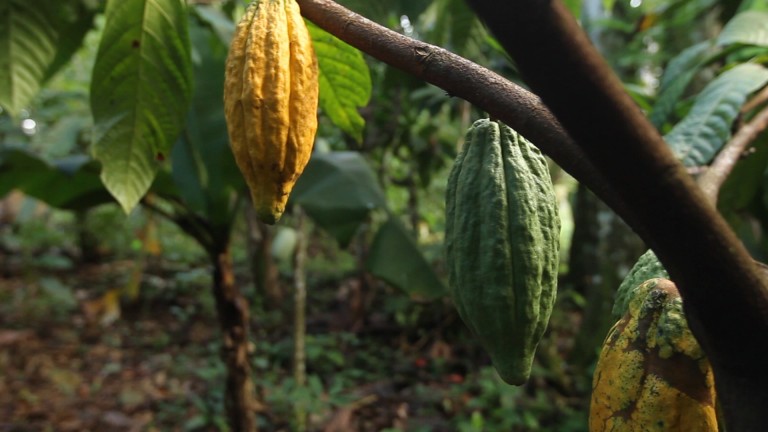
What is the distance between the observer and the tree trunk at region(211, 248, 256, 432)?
202cm

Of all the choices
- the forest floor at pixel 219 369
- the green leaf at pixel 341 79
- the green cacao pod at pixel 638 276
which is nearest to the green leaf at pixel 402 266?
the forest floor at pixel 219 369

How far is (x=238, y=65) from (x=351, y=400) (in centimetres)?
238

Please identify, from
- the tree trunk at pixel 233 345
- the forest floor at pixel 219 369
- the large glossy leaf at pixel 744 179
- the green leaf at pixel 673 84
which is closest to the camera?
the large glossy leaf at pixel 744 179

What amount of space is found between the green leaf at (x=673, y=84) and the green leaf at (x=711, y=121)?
239 millimetres

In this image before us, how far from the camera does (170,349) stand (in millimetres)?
3570

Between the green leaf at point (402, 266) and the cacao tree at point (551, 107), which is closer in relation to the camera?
the cacao tree at point (551, 107)

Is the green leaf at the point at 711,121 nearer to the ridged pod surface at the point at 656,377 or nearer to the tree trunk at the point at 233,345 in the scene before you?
the ridged pod surface at the point at 656,377

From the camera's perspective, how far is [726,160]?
0.75 metres

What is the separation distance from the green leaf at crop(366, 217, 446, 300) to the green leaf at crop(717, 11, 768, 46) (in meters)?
1.03

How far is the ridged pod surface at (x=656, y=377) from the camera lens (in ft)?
1.42

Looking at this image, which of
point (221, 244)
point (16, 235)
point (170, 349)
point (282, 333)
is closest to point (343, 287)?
point (282, 333)

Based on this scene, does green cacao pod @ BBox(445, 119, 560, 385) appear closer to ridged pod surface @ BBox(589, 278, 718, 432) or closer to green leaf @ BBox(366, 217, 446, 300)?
ridged pod surface @ BBox(589, 278, 718, 432)

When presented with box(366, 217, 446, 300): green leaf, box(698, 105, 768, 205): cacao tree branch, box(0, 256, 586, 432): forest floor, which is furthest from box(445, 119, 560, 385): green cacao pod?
box(0, 256, 586, 432): forest floor

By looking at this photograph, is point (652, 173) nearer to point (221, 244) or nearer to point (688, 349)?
point (688, 349)
